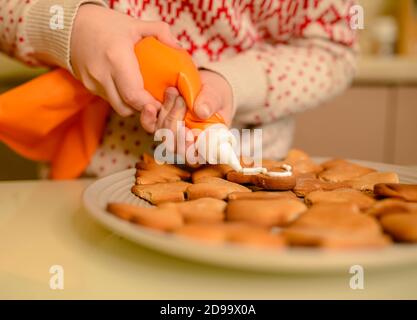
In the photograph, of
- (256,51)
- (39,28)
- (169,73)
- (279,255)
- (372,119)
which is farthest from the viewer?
(372,119)

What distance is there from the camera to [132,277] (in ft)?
1.25

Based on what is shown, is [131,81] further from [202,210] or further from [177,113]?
[202,210]

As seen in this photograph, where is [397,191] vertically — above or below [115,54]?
below

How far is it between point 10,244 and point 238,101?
1.11 ft

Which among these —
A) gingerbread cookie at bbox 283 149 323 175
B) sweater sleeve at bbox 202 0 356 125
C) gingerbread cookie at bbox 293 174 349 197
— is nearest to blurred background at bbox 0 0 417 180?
sweater sleeve at bbox 202 0 356 125

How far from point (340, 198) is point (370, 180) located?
Result: 94mm

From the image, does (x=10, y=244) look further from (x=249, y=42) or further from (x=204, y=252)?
(x=249, y=42)

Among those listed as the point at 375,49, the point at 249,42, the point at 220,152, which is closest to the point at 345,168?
the point at 220,152

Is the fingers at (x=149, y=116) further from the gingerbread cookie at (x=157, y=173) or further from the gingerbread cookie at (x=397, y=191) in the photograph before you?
the gingerbread cookie at (x=397, y=191)

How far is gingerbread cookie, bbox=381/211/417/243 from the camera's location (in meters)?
0.36

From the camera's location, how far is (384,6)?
172cm

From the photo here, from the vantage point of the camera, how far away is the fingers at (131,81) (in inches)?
20.9

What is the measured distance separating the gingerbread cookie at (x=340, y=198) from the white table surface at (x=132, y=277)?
0.24 ft

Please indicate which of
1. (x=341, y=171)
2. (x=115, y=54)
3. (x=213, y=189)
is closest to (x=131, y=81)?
(x=115, y=54)
